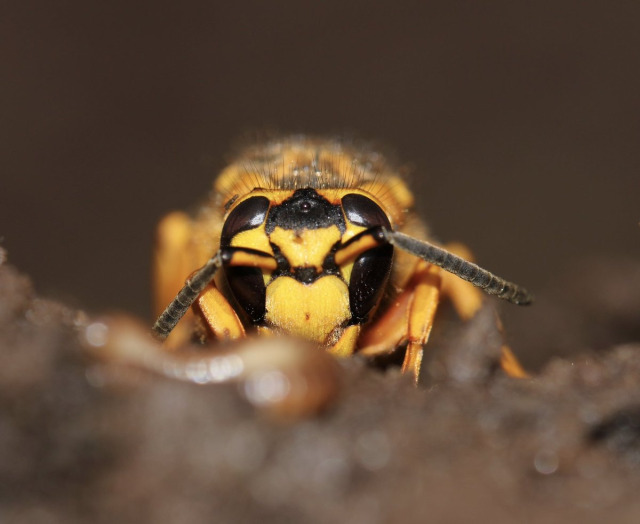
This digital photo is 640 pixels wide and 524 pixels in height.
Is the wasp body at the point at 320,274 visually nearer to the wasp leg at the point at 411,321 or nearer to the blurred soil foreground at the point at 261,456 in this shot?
the wasp leg at the point at 411,321

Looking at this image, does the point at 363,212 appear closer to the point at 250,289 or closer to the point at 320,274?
the point at 320,274

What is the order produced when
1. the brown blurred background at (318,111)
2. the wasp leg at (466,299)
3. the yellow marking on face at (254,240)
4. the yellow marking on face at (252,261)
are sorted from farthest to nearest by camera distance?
the brown blurred background at (318,111), the wasp leg at (466,299), the yellow marking on face at (254,240), the yellow marking on face at (252,261)

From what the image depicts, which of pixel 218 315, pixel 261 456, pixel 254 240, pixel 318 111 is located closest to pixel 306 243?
pixel 254 240

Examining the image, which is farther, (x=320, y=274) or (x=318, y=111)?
(x=318, y=111)

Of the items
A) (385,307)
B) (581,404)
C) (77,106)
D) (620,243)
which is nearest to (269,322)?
(385,307)

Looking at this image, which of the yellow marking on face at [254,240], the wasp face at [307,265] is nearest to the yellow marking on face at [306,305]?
the wasp face at [307,265]

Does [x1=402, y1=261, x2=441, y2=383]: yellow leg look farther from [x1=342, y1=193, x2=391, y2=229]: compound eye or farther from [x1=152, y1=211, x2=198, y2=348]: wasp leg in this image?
[x1=152, y1=211, x2=198, y2=348]: wasp leg
